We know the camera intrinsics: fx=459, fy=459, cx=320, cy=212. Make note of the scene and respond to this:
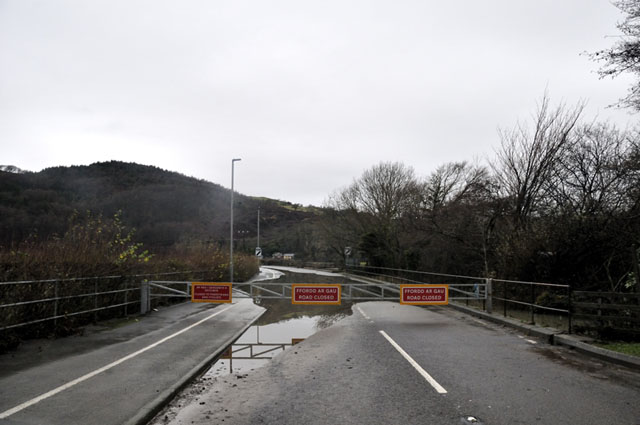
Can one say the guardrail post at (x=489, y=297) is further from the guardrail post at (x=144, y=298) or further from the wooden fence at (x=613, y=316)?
the guardrail post at (x=144, y=298)

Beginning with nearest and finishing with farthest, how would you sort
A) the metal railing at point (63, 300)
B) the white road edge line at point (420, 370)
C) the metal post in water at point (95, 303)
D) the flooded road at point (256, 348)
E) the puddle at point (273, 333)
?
1. the flooded road at point (256, 348)
2. the white road edge line at point (420, 370)
3. the puddle at point (273, 333)
4. the metal railing at point (63, 300)
5. the metal post in water at point (95, 303)

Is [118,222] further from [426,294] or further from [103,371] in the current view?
[426,294]

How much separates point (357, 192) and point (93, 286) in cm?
4069

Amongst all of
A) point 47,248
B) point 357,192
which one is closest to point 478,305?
point 47,248

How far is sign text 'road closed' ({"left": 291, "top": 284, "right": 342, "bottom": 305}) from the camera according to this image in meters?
15.5

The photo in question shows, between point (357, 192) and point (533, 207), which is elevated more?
point (357, 192)

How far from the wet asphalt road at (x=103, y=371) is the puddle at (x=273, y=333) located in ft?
1.43

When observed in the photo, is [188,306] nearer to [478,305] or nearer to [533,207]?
[478,305]

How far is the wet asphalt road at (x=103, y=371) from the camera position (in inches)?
222

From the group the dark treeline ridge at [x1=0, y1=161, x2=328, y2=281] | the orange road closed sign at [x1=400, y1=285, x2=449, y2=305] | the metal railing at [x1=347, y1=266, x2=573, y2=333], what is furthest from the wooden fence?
the dark treeline ridge at [x1=0, y1=161, x2=328, y2=281]

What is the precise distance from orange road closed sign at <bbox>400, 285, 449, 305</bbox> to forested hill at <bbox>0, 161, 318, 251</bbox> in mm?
11925

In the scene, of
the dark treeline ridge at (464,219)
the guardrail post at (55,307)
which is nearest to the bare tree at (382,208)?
the dark treeline ridge at (464,219)

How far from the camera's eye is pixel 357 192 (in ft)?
171

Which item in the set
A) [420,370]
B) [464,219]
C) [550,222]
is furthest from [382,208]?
[420,370]
